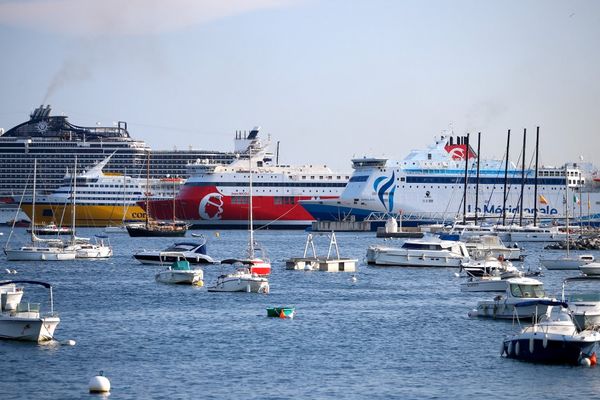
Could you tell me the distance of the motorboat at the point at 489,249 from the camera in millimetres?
70875

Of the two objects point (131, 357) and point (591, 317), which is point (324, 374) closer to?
point (131, 357)

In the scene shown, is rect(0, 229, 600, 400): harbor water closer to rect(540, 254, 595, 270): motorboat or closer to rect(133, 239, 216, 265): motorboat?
rect(133, 239, 216, 265): motorboat

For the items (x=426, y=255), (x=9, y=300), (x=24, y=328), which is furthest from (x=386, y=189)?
(x=24, y=328)

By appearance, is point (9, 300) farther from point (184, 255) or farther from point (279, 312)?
point (184, 255)

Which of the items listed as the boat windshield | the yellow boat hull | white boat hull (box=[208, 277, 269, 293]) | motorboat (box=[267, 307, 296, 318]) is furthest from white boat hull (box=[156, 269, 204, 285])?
the yellow boat hull

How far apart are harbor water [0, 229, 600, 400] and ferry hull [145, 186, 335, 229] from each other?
74544mm

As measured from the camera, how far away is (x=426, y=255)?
69.1 metres

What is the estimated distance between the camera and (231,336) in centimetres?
4081

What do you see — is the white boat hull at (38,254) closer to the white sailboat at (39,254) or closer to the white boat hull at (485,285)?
the white sailboat at (39,254)

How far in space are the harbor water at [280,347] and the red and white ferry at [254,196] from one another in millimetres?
74885

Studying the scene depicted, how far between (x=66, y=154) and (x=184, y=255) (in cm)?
9781

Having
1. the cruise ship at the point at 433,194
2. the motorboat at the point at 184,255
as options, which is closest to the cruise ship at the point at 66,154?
the cruise ship at the point at 433,194

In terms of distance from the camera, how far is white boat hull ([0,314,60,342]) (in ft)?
120

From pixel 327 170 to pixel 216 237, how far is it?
2940cm
